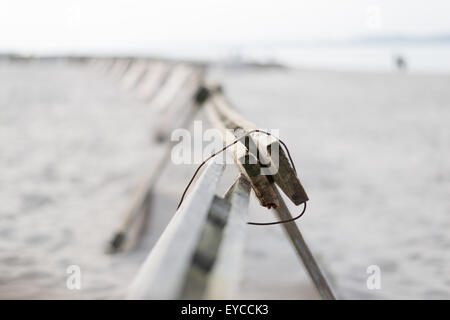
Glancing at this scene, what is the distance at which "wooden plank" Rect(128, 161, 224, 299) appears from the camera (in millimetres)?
794

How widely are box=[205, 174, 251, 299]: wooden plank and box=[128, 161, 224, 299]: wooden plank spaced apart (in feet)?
0.24

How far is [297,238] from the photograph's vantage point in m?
1.57

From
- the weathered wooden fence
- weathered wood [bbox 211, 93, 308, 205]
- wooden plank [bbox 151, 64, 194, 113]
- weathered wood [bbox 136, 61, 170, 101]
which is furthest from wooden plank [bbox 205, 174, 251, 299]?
weathered wood [bbox 136, 61, 170, 101]

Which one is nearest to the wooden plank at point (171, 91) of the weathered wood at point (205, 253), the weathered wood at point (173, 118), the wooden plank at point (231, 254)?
the weathered wood at point (173, 118)

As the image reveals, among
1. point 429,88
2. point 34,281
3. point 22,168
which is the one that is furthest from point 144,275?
point 429,88

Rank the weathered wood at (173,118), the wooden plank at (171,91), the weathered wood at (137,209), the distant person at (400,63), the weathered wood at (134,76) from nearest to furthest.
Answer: the weathered wood at (137,209) < the weathered wood at (173,118) < the wooden plank at (171,91) < the weathered wood at (134,76) < the distant person at (400,63)

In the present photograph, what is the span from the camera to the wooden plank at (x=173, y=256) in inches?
31.3

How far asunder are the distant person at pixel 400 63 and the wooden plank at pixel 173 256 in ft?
84.1

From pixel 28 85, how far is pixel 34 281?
1089cm

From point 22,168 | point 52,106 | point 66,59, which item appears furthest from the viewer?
point 66,59

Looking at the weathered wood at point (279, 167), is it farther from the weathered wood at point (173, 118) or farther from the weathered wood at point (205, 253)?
Result: the weathered wood at point (173, 118)

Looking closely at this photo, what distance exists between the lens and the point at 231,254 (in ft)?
3.37

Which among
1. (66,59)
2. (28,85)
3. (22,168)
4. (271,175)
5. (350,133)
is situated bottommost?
(271,175)

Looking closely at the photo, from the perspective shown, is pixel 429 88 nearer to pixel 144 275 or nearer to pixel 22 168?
pixel 22 168
